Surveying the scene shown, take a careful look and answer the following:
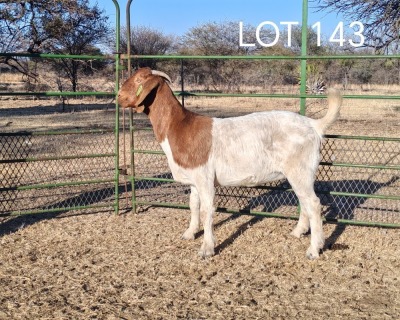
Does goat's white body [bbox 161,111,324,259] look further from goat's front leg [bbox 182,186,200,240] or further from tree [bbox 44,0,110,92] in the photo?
tree [bbox 44,0,110,92]

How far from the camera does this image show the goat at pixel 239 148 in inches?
226

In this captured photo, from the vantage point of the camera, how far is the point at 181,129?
5.95 m

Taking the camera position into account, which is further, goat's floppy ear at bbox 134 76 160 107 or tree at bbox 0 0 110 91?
tree at bbox 0 0 110 91

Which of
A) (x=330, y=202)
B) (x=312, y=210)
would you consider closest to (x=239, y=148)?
(x=312, y=210)

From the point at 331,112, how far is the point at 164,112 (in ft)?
6.07

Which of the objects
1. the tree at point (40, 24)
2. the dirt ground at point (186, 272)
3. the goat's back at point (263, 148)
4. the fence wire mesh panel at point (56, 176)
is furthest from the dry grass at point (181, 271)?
the tree at point (40, 24)

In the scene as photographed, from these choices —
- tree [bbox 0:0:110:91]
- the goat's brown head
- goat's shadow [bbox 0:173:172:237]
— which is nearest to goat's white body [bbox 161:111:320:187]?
the goat's brown head

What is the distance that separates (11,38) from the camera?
Result: 18.1 metres

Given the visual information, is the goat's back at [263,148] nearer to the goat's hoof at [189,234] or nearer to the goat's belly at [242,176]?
the goat's belly at [242,176]

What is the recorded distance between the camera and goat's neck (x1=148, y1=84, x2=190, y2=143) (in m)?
6.02

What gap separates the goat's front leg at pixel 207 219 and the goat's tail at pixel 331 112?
1356 millimetres

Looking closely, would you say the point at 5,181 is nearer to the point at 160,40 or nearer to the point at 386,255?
the point at 386,255

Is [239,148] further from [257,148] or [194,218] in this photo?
[194,218]

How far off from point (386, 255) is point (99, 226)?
356 centimetres
